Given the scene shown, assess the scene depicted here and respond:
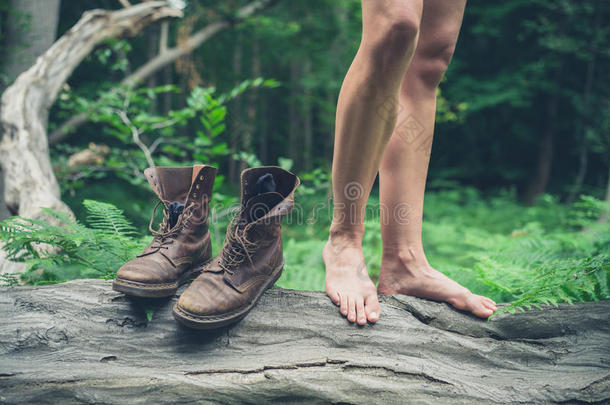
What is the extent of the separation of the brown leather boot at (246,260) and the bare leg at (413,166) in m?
0.49

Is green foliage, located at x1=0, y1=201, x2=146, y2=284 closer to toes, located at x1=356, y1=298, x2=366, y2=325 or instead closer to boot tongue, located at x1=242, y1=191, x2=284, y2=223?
boot tongue, located at x1=242, y1=191, x2=284, y2=223

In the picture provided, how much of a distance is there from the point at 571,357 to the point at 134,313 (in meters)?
1.68

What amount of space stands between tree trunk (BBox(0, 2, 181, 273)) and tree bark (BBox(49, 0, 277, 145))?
0.71m

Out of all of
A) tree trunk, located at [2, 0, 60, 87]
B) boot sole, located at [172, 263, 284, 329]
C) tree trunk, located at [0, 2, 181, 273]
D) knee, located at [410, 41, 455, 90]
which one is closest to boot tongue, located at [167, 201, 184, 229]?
boot sole, located at [172, 263, 284, 329]

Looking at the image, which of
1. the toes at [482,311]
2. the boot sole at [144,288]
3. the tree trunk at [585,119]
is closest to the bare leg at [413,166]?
the toes at [482,311]

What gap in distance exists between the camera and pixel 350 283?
1518 millimetres

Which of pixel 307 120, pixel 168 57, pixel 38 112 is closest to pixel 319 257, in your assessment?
pixel 38 112

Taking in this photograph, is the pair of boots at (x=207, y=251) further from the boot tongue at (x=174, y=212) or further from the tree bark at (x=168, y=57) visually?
the tree bark at (x=168, y=57)

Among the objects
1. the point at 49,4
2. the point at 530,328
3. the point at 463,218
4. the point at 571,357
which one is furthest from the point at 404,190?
the point at 463,218

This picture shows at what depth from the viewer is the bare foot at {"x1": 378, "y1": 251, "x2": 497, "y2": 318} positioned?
1518 millimetres

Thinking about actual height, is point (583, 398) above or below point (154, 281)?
below

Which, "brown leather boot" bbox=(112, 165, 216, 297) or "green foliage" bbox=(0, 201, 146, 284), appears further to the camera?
"green foliage" bbox=(0, 201, 146, 284)

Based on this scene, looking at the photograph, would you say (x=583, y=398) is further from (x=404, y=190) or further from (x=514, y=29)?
(x=514, y=29)

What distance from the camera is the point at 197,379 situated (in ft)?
3.93
